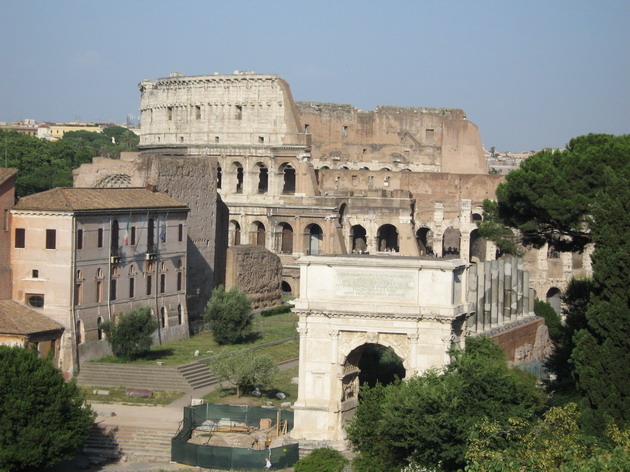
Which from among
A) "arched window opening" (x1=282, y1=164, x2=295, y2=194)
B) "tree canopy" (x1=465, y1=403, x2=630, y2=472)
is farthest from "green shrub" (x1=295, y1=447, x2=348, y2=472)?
"arched window opening" (x1=282, y1=164, x2=295, y2=194)

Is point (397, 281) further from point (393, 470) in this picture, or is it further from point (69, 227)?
point (69, 227)

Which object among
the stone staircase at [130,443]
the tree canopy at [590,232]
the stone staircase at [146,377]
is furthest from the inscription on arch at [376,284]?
the stone staircase at [146,377]

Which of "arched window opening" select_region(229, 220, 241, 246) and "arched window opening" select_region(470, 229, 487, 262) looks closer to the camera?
"arched window opening" select_region(229, 220, 241, 246)

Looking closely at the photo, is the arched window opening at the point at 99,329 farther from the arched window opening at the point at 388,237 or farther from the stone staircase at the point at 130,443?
the arched window opening at the point at 388,237

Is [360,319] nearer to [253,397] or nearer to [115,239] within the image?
[253,397]

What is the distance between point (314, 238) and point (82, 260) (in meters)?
34.6

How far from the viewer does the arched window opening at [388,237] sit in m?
79.6

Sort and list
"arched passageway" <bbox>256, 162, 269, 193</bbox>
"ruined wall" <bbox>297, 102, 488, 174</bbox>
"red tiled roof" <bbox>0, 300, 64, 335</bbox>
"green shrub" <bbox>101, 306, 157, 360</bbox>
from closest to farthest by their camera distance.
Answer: "red tiled roof" <bbox>0, 300, 64, 335</bbox> < "green shrub" <bbox>101, 306, 157, 360</bbox> < "arched passageway" <bbox>256, 162, 269, 193</bbox> < "ruined wall" <bbox>297, 102, 488, 174</bbox>

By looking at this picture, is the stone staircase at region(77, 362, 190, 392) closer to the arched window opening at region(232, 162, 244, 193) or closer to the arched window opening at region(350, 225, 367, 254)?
the arched window opening at region(232, 162, 244, 193)

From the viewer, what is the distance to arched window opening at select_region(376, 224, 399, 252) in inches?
3135

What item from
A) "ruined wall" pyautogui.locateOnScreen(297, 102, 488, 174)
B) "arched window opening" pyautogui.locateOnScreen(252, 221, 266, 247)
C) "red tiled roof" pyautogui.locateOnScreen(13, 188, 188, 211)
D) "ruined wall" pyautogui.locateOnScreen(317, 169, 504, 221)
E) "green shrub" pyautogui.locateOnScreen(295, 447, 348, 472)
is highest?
"ruined wall" pyautogui.locateOnScreen(297, 102, 488, 174)

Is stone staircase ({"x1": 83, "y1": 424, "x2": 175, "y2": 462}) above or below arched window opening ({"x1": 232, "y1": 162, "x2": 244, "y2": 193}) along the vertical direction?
below

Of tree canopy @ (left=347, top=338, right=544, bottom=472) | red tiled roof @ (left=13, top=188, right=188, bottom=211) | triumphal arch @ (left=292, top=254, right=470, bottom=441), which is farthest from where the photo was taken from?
red tiled roof @ (left=13, top=188, right=188, bottom=211)

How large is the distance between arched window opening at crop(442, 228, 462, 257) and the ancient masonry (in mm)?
90
